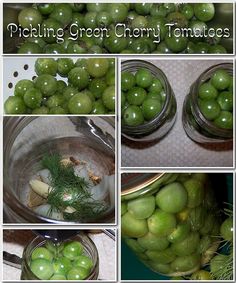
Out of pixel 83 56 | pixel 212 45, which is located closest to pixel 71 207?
pixel 83 56

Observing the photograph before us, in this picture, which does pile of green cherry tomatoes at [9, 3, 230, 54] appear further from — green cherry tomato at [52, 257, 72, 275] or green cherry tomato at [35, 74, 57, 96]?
green cherry tomato at [52, 257, 72, 275]

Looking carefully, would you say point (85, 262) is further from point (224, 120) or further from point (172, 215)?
point (224, 120)

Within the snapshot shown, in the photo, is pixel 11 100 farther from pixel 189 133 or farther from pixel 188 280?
pixel 188 280

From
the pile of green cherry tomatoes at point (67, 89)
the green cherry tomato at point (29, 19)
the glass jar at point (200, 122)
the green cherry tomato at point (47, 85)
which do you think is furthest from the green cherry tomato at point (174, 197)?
the green cherry tomato at point (29, 19)

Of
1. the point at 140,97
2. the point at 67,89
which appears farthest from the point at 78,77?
the point at 140,97

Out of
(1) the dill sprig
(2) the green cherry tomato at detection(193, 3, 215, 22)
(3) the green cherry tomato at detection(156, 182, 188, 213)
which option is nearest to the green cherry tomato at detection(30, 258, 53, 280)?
(1) the dill sprig
